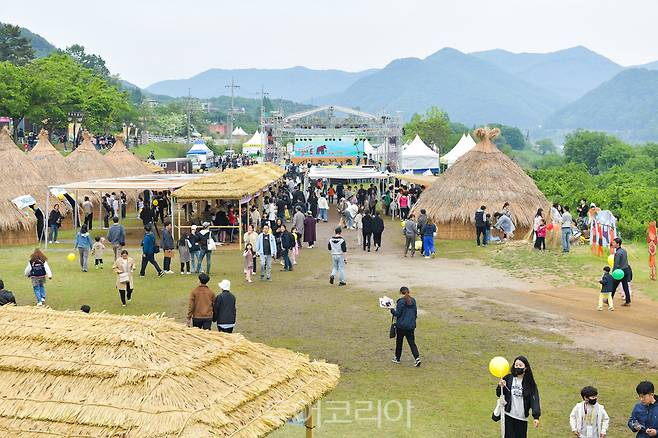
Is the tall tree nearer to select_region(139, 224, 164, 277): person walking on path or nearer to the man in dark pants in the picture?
the man in dark pants

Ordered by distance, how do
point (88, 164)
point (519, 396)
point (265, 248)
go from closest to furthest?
point (519, 396) < point (265, 248) < point (88, 164)

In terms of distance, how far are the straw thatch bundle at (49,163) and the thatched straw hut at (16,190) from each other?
13.8 ft

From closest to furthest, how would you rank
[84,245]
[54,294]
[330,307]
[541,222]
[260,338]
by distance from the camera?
1. [260,338]
2. [330,307]
3. [54,294]
4. [84,245]
5. [541,222]

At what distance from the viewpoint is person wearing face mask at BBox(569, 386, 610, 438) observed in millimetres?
8609

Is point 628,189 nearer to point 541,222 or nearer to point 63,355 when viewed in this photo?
point 541,222

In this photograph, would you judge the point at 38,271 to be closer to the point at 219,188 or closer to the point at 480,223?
the point at 219,188

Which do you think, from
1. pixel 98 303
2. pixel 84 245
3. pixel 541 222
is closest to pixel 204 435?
pixel 98 303

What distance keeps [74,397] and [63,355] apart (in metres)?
0.65

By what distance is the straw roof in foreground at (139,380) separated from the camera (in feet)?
23.2

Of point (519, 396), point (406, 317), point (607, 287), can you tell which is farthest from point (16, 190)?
point (519, 396)

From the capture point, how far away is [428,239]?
2478 centimetres

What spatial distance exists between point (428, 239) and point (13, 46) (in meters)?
78.2

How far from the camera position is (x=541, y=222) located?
2516cm

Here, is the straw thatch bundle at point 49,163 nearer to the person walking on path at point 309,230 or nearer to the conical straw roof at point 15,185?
the conical straw roof at point 15,185
